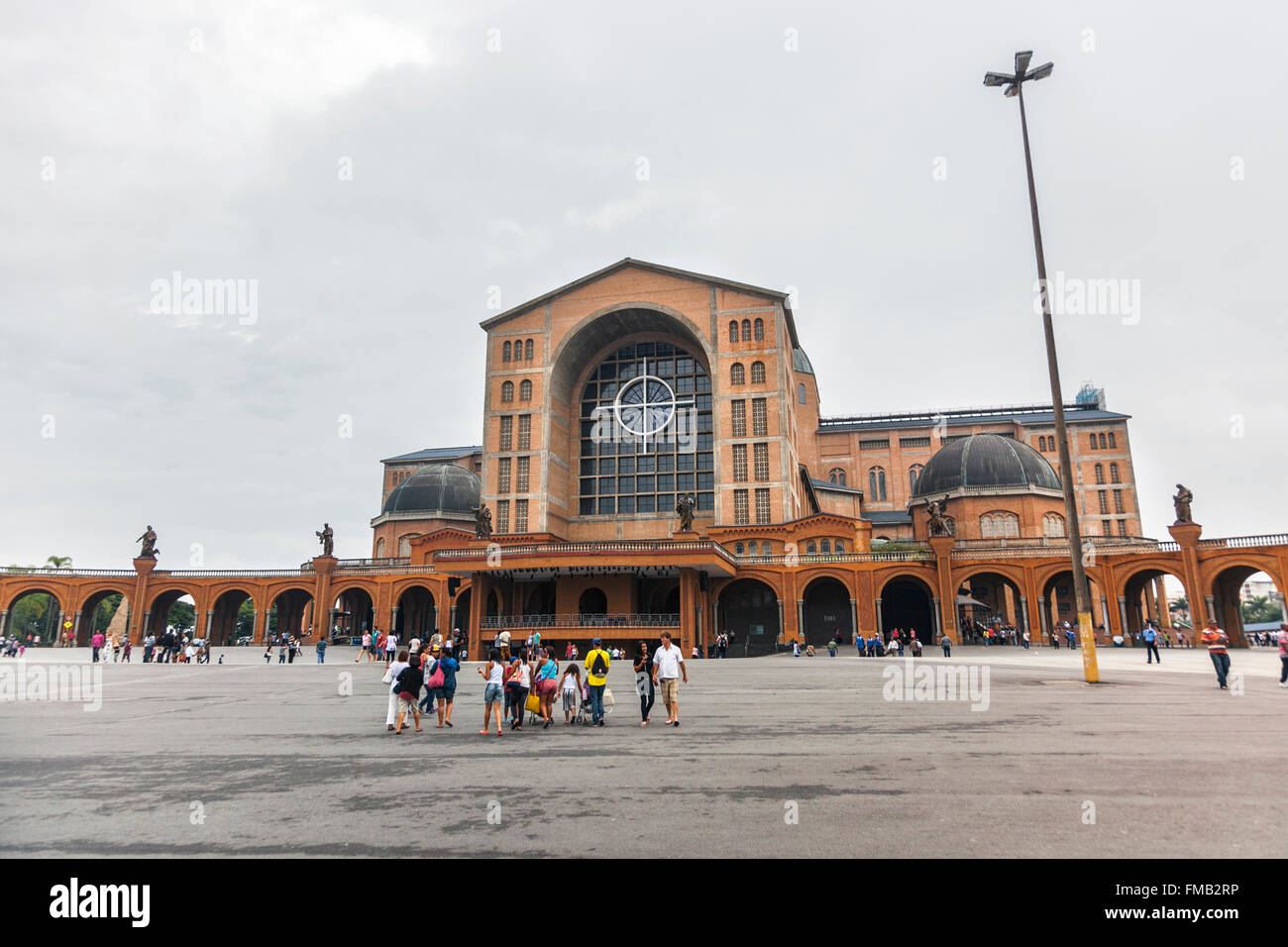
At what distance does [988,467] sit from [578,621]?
33485 mm

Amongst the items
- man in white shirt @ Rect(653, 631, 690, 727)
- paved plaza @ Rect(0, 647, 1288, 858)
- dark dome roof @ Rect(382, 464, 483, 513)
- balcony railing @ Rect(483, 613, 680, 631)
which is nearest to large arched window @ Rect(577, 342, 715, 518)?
balcony railing @ Rect(483, 613, 680, 631)

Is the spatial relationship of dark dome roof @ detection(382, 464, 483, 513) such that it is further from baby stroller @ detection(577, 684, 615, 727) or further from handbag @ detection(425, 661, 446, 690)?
baby stroller @ detection(577, 684, 615, 727)

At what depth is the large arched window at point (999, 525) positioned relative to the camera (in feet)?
172

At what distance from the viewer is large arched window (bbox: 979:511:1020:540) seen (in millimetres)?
52281

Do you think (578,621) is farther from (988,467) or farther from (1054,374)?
(988,467)

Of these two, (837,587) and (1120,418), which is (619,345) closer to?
(837,587)

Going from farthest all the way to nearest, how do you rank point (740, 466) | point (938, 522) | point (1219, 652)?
point (740, 466)
point (938, 522)
point (1219, 652)

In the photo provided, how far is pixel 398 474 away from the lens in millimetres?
77812

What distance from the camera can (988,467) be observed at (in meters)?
54.1

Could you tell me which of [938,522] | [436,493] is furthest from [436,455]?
[938,522]

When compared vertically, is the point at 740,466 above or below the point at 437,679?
above
